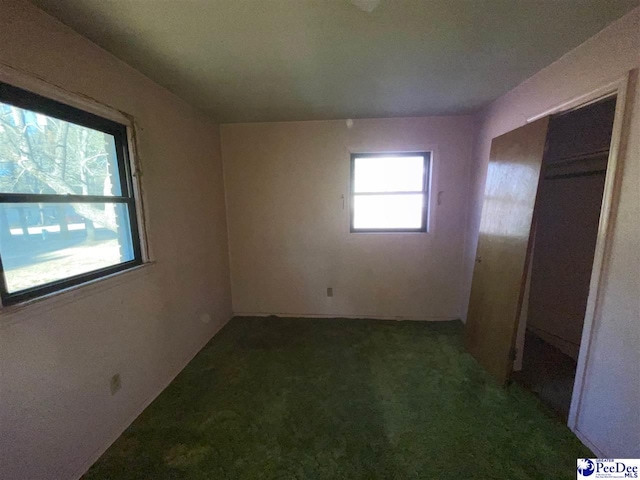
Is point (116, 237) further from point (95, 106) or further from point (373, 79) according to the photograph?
point (373, 79)

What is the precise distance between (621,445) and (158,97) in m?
3.70

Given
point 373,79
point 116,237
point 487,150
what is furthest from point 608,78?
point 116,237

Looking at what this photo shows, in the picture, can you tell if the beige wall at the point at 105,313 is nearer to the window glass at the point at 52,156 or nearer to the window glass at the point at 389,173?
the window glass at the point at 52,156

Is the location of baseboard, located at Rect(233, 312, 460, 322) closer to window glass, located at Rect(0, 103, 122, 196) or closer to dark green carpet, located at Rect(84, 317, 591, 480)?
dark green carpet, located at Rect(84, 317, 591, 480)

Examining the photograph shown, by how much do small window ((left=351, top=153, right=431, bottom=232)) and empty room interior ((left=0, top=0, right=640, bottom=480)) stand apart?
2 centimetres

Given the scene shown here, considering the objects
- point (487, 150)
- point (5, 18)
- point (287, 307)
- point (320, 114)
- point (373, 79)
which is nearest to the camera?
point (5, 18)

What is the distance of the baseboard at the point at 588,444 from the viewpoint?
142 cm

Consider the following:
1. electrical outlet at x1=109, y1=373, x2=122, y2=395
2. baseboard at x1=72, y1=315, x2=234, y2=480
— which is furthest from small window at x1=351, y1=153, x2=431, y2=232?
electrical outlet at x1=109, y1=373, x2=122, y2=395

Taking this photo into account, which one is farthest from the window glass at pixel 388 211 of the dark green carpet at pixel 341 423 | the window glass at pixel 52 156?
the window glass at pixel 52 156

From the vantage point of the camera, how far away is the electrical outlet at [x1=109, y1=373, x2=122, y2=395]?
5.28ft

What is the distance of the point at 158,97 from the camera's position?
2047 mm

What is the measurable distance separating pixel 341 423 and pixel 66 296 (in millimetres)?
1790

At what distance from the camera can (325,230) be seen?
3.17m

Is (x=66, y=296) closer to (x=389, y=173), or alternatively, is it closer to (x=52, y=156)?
(x=52, y=156)
